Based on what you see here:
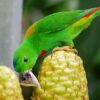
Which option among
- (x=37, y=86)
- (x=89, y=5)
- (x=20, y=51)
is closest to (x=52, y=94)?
(x=37, y=86)

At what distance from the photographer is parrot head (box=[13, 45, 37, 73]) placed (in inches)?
42.2

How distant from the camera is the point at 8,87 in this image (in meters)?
0.85

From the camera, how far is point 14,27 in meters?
1.17

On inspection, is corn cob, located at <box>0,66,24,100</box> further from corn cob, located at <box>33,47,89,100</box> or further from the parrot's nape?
the parrot's nape

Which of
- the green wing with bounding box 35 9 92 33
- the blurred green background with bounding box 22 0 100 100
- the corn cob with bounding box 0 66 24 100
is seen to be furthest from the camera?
the blurred green background with bounding box 22 0 100 100

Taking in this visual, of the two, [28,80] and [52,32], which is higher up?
[52,32]

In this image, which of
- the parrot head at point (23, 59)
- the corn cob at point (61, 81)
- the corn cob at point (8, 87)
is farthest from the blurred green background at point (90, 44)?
the corn cob at point (8, 87)

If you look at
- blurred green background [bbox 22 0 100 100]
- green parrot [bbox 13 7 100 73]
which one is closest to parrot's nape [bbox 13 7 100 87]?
green parrot [bbox 13 7 100 73]

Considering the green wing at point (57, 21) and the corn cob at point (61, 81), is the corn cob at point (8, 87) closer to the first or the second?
the corn cob at point (61, 81)

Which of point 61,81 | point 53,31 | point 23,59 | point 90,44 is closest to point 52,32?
point 53,31

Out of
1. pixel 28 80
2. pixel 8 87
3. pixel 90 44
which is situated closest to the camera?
pixel 8 87

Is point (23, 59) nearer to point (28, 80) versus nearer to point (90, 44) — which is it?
point (28, 80)

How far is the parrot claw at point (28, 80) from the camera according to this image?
961mm

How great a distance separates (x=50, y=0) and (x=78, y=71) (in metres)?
1.36
